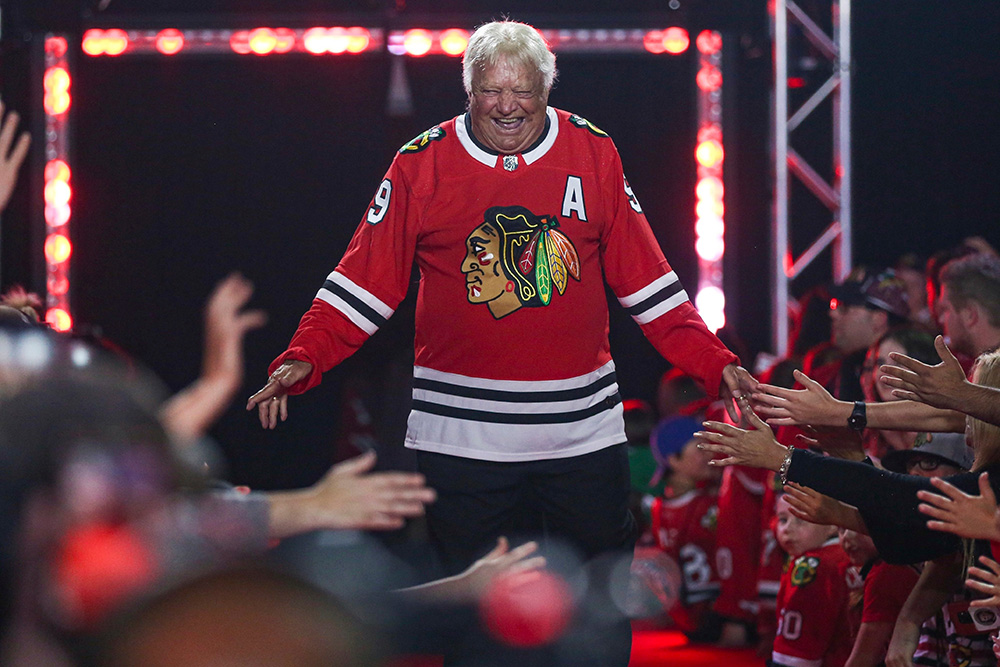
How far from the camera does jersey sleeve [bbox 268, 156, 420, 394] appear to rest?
2.45 metres

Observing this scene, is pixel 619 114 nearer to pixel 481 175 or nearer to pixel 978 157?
pixel 978 157

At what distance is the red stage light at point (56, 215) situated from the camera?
18.1ft

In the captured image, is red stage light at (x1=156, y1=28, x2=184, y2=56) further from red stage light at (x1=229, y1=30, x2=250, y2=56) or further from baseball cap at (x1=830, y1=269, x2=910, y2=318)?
baseball cap at (x1=830, y1=269, x2=910, y2=318)

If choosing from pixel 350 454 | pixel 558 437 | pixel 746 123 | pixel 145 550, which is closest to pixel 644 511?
pixel 350 454

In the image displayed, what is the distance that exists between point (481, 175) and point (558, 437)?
57 centimetres

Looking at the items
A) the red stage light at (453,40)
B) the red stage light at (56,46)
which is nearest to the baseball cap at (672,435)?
the red stage light at (453,40)

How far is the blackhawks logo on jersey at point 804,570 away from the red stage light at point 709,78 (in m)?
2.87

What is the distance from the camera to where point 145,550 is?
2.96 ft

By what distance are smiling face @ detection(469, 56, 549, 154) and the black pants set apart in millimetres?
677

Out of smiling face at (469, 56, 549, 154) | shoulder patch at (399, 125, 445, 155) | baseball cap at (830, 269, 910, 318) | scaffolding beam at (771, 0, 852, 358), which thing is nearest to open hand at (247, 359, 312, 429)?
shoulder patch at (399, 125, 445, 155)

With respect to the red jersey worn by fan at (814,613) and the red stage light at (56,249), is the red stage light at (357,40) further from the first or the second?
the red jersey worn by fan at (814,613)

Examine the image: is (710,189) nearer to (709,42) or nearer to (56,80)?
(709,42)

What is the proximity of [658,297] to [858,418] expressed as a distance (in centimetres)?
49

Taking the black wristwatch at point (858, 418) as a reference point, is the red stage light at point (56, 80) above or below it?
above
